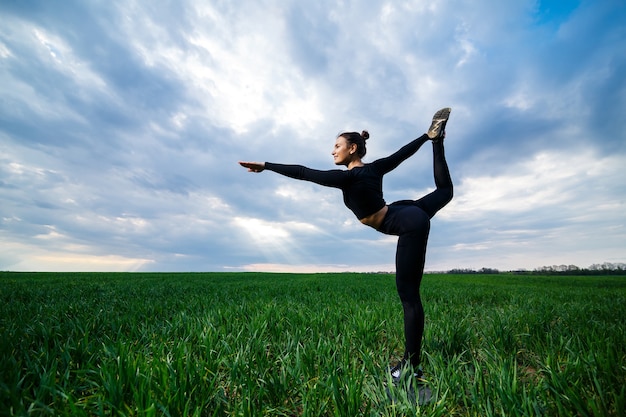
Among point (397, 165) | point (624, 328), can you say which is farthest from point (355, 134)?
point (624, 328)

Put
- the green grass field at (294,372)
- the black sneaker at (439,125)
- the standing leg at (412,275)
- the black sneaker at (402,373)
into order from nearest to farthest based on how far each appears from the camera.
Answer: the green grass field at (294,372)
the black sneaker at (402,373)
the standing leg at (412,275)
the black sneaker at (439,125)

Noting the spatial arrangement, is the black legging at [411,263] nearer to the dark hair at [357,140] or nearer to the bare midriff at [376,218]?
the bare midriff at [376,218]

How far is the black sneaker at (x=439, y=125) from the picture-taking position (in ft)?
11.0

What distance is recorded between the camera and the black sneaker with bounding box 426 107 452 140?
335cm

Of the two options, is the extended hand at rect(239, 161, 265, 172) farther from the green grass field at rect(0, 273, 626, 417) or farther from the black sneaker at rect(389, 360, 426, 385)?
the black sneaker at rect(389, 360, 426, 385)

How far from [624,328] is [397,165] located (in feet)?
16.4

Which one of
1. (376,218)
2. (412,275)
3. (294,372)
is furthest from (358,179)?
(294,372)

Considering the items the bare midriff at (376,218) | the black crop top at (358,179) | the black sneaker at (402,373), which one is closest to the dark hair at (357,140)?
the black crop top at (358,179)

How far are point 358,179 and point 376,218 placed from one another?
0.47 meters

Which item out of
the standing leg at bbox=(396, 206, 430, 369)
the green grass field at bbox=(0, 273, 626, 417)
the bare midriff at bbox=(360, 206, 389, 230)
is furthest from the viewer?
the bare midriff at bbox=(360, 206, 389, 230)

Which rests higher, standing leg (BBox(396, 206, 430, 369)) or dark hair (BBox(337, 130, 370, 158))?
A: dark hair (BBox(337, 130, 370, 158))

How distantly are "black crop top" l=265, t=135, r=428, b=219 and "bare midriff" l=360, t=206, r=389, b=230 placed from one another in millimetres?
33

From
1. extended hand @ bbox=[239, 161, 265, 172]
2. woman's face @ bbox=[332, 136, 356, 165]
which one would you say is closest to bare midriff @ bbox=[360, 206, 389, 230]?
woman's face @ bbox=[332, 136, 356, 165]

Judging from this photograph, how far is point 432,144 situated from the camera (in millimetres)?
Answer: 3484
